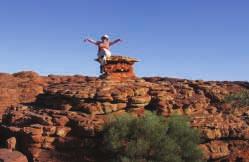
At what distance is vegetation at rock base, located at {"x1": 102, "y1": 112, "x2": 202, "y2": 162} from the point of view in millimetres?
23344

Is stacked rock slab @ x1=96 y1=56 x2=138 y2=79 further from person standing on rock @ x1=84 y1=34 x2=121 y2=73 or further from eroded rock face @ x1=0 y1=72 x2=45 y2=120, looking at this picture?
eroded rock face @ x1=0 y1=72 x2=45 y2=120

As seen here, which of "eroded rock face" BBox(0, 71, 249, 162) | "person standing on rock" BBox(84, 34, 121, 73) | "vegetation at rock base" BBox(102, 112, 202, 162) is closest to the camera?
"vegetation at rock base" BBox(102, 112, 202, 162)

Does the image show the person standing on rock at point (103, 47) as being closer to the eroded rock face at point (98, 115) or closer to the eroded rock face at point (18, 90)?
the eroded rock face at point (98, 115)

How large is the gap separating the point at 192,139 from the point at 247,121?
20.6 feet

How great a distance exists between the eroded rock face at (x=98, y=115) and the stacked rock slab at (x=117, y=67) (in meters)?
0.62

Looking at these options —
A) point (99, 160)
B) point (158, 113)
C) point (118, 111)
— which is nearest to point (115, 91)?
point (118, 111)

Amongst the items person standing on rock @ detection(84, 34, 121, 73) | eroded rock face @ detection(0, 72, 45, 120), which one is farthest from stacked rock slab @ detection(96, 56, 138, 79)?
eroded rock face @ detection(0, 72, 45, 120)

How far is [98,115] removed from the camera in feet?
86.1

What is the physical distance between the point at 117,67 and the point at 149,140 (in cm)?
743

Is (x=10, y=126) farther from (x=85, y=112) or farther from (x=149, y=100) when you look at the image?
(x=149, y=100)

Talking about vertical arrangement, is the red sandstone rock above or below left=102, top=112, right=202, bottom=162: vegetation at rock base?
below

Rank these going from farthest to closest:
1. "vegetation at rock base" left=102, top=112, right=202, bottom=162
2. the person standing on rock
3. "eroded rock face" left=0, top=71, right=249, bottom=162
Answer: the person standing on rock → "eroded rock face" left=0, top=71, right=249, bottom=162 → "vegetation at rock base" left=102, top=112, right=202, bottom=162

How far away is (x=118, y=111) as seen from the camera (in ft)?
88.5

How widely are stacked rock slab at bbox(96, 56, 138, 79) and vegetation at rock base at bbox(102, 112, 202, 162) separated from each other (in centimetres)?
538
